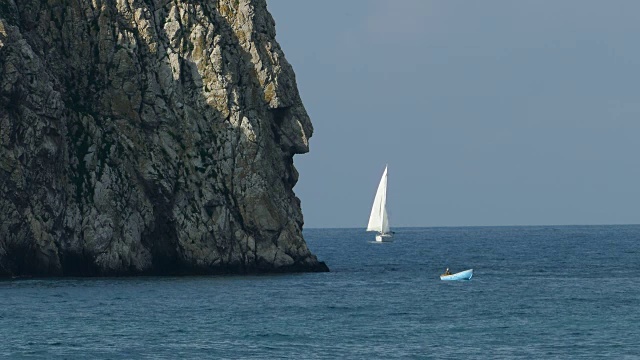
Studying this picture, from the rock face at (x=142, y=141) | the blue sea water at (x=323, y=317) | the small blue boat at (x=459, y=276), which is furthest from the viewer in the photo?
the small blue boat at (x=459, y=276)

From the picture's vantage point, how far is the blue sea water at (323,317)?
75250 mm

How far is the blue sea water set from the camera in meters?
75.2

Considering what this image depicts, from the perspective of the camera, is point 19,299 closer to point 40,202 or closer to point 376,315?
point 40,202

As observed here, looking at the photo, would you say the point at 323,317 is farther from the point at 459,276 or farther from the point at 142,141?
the point at 142,141

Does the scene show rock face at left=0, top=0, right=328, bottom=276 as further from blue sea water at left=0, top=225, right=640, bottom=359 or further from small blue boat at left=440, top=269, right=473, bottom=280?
small blue boat at left=440, top=269, right=473, bottom=280

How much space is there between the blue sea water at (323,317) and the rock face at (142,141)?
3714 mm

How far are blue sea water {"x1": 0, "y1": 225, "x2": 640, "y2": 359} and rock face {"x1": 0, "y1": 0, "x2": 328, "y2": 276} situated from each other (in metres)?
3.71

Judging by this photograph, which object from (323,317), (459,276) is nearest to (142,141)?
(459,276)

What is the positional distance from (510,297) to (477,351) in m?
33.3

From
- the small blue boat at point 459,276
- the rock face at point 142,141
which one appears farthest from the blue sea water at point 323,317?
the rock face at point 142,141

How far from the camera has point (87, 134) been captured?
119125mm

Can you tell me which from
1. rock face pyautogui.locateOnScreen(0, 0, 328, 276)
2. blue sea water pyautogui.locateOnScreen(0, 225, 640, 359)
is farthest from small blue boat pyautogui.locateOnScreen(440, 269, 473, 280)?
rock face pyautogui.locateOnScreen(0, 0, 328, 276)

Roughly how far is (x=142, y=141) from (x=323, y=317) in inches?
1455

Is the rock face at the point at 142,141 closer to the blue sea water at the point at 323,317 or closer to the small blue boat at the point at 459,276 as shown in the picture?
the blue sea water at the point at 323,317
